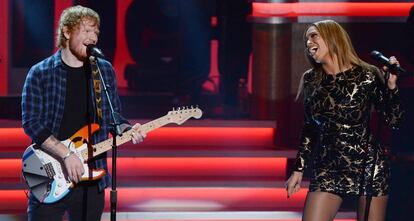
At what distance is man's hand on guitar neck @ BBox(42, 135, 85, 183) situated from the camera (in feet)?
16.2

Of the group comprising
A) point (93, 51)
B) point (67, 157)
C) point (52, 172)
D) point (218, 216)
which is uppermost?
point (93, 51)

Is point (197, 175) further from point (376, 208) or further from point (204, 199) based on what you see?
point (376, 208)

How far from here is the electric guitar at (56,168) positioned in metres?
4.99

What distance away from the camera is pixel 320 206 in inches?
199

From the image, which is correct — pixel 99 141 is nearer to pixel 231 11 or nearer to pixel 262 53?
pixel 262 53

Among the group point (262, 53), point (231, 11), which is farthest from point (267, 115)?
point (231, 11)

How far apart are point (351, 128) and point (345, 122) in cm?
4

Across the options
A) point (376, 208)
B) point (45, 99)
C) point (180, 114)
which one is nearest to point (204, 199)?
point (180, 114)

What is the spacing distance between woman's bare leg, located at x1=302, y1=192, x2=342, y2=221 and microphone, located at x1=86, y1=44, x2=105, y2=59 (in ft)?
4.40

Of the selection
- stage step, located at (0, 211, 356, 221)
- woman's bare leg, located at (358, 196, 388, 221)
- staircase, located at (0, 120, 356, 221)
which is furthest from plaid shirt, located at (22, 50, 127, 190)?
staircase, located at (0, 120, 356, 221)

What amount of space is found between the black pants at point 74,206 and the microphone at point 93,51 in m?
0.71

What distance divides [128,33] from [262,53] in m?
2.98

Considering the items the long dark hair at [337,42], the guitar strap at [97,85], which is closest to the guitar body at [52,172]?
the guitar strap at [97,85]

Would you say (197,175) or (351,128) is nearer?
(351,128)
